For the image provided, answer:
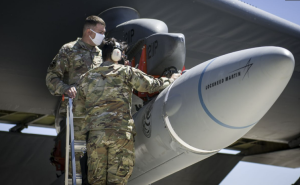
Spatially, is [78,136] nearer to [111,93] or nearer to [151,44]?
[111,93]

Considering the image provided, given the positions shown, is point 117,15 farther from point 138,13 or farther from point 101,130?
point 101,130

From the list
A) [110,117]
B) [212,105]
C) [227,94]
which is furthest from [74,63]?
[227,94]

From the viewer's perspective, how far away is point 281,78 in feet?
8.20

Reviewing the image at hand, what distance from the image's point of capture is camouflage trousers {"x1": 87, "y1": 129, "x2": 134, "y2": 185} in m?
3.08

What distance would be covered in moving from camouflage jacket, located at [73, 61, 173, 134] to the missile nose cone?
0.35 meters

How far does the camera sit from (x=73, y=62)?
13.6 ft

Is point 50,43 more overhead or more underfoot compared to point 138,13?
more underfoot

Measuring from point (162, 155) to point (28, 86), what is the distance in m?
4.64

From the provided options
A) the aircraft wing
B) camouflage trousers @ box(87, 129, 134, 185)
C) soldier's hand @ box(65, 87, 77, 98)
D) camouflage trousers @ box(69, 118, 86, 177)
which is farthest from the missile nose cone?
the aircraft wing

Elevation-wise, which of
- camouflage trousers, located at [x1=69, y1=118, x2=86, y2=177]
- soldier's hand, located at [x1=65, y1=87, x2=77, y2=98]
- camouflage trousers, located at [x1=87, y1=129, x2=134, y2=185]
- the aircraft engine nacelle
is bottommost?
camouflage trousers, located at [x1=69, y1=118, x2=86, y2=177]

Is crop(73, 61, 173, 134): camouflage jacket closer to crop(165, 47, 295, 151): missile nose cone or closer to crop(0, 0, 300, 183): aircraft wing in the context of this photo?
crop(165, 47, 295, 151): missile nose cone

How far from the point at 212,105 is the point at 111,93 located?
3.25 ft

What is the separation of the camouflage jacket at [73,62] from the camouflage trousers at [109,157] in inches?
45.5

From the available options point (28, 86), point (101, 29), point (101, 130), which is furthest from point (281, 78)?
point (28, 86)
